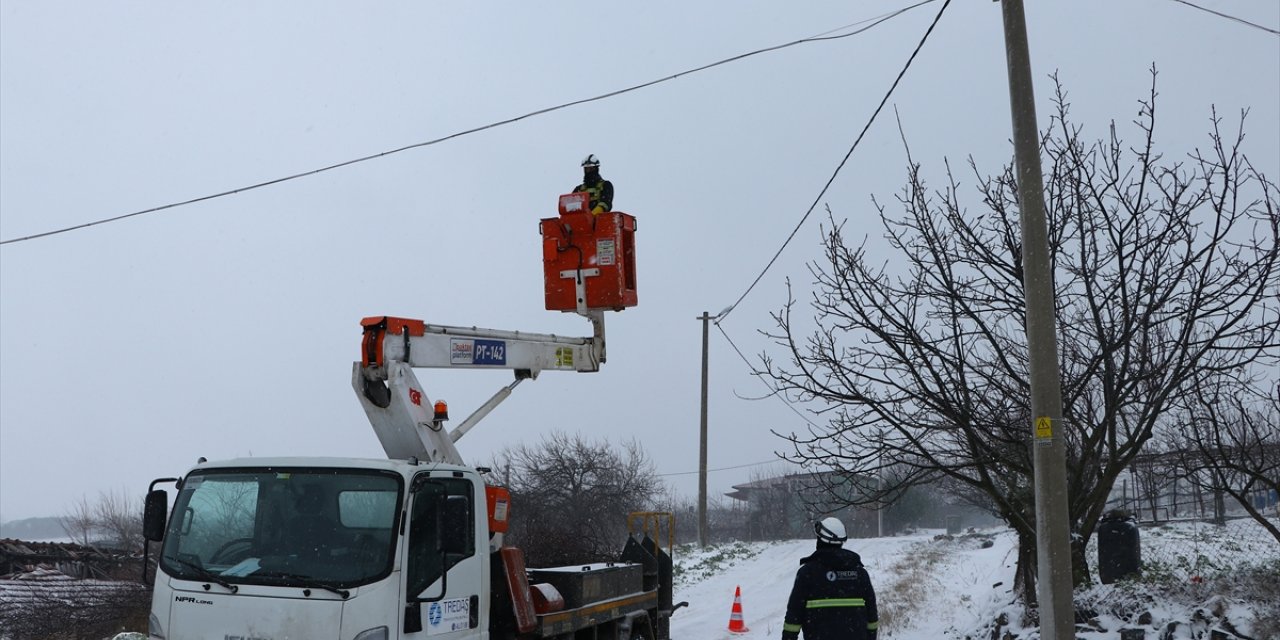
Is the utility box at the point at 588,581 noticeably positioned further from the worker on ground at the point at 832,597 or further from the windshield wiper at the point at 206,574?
the windshield wiper at the point at 206,574

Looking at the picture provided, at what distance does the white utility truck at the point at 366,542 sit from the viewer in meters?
5.72

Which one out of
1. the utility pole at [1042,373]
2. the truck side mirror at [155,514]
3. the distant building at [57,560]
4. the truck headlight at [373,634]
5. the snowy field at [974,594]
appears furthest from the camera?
the distant building at [57,560]

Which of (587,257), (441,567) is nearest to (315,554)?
(441,567)

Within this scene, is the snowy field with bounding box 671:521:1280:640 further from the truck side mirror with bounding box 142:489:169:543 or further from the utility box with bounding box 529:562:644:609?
the truck side mirror with bounding box 142:489:169:543

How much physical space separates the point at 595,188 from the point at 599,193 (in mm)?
78

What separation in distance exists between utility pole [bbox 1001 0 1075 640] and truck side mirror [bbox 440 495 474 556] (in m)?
4.23

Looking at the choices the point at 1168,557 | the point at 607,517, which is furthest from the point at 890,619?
the point at 607,517

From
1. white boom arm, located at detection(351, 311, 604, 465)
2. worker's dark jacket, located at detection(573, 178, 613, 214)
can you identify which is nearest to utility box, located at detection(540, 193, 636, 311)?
worker's dark jacket, located at detection(573, 178, 613, 214)

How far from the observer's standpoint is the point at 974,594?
1722cm

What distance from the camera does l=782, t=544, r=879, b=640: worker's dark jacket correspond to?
606 centimetres

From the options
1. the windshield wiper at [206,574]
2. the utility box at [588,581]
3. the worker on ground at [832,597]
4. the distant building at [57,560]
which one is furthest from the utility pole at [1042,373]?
the distant building at [57,560]

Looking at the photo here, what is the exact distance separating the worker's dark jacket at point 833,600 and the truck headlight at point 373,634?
→ 2356mm

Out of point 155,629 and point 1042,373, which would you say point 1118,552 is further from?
point 155,629

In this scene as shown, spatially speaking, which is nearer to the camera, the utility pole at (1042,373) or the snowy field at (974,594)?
the utility pole at (1042,373)
